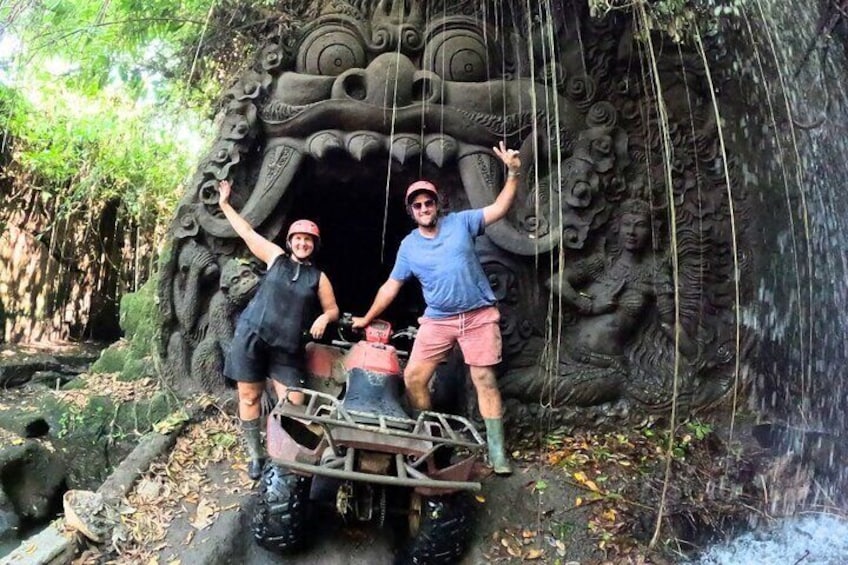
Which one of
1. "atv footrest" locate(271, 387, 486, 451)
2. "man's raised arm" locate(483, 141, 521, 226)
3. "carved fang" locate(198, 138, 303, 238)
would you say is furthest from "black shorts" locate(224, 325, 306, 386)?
"man's raised arm" locate(483, 141, 521, 226)

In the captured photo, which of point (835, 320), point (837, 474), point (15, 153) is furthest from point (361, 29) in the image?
point (15, 153)

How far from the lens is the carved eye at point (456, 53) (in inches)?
209

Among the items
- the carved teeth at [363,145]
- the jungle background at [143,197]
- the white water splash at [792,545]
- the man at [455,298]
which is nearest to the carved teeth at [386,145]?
the carved teeth at [363,145]

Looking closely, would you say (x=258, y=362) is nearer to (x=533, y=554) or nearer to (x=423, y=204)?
(x=423, y=204)

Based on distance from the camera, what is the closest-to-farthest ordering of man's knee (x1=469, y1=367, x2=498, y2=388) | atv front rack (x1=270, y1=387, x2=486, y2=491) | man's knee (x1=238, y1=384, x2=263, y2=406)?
atv front rack (x1=270, y1=387, x2=486, y2=491)
man's knee (x1=469, y1=367, x2=498, y2=388)
man's knee (x1=238, y1=384, x2=263, y2=406)

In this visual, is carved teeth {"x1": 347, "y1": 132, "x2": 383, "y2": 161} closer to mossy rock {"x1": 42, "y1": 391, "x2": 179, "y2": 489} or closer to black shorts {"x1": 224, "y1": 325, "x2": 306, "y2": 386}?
black shorts {"x1": 224, "y1": 325, "x2": 306, "y2": 386}

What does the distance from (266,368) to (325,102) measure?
6.60ft

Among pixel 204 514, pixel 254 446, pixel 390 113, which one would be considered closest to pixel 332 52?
pixel 390 113

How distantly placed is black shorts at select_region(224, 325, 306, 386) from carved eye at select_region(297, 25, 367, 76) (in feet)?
7.04

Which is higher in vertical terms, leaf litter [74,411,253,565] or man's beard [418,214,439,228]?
man's beard [418,214,439,228]

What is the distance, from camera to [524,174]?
209 inches

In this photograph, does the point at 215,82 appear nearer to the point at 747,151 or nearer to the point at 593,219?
the point at 593,219

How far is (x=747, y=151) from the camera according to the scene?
18.7 feet

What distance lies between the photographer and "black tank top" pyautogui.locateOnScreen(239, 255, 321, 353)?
4309 millimetres
